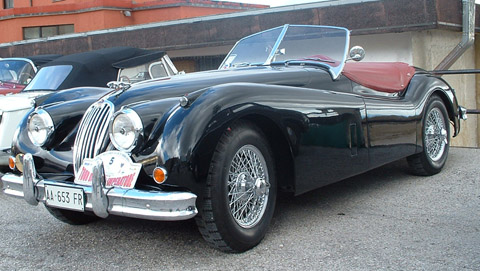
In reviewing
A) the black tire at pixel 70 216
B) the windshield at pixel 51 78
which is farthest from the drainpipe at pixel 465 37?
the black tire at pixel 70 216

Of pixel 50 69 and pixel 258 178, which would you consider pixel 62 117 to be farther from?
pixel 50 69

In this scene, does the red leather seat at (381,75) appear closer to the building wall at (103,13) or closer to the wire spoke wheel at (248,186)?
the wire spoke wheel at (248,186)

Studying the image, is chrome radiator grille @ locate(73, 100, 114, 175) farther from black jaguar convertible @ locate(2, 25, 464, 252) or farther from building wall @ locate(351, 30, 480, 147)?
building wall @ locate(351, 30, 480, 147)

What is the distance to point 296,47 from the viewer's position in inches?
210

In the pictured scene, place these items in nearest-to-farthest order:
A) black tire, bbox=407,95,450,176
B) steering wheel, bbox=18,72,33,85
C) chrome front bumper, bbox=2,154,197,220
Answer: chrome front bumper, bbox=2,154,197,220 < black tire, bbox=407,95,450,176 < steering wheel, bbox=18,72,33,85

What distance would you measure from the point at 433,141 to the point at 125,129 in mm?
3696

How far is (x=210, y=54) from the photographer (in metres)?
14.0

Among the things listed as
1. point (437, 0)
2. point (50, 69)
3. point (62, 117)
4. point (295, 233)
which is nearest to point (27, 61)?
point (50, 69)

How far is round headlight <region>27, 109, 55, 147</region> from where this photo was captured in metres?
4.05

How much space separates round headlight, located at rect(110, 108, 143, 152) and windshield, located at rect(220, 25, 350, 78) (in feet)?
6.76

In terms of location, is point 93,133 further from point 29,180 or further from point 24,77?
point 24,77

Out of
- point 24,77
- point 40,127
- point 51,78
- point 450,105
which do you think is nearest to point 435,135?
point 450,105

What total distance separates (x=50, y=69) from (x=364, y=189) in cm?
468

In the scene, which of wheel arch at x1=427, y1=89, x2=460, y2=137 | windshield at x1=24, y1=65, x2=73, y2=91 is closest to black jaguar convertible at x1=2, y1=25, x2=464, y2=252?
wheel arch at x1=427, y1=89, x2=460, y2=137
